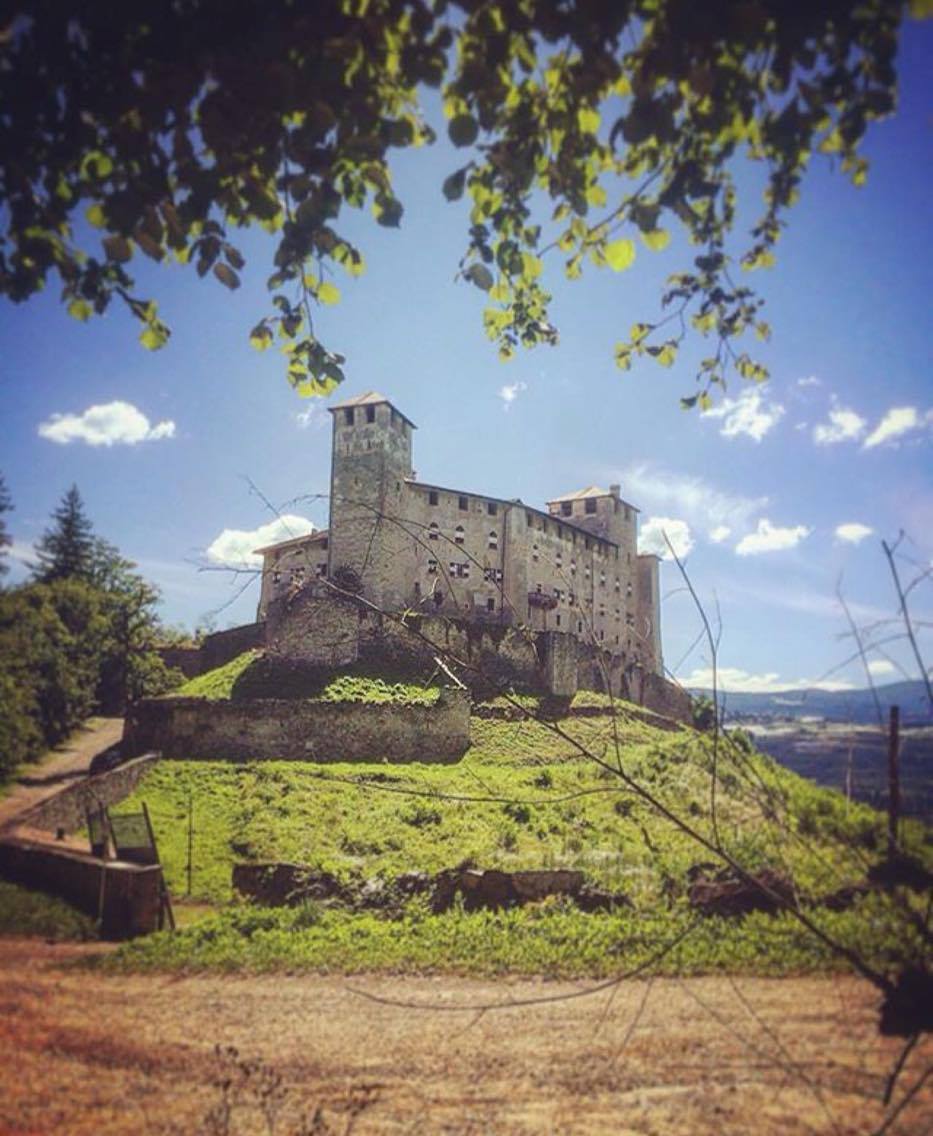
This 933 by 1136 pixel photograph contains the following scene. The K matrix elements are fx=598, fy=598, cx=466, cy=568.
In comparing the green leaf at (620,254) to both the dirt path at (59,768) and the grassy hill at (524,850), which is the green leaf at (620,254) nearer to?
the grassy hill at (524,850)

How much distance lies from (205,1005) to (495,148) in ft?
27.2

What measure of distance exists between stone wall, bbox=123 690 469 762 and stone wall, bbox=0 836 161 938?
1286 centimetres

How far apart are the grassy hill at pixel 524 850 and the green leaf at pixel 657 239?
2.23 meters

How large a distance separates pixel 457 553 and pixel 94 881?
3135 cm

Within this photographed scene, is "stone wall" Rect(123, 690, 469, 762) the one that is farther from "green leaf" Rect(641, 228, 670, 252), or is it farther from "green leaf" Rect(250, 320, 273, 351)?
"green leaf" Rect(641, 228, 670, 252)

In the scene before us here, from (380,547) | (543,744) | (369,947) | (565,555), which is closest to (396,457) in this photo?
(380,547)

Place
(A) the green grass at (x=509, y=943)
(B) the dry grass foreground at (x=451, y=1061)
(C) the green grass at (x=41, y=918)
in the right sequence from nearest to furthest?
(B) the dry grass foreground at (x=451, y=1061) → (A) the green grass at (x=509, y=943) → (C) the green grass at (x=41, y=918)

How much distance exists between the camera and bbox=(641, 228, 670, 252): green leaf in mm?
2844

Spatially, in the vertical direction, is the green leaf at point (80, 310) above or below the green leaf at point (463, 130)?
below

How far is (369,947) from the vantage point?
8.43 m

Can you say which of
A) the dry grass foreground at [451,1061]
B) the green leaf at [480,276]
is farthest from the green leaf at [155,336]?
the dry grass foreground at [451,1061]

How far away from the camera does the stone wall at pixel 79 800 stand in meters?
15.1

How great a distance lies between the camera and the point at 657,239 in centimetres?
285

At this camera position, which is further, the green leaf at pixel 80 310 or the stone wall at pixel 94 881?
the stone wall at pixel 94 881
